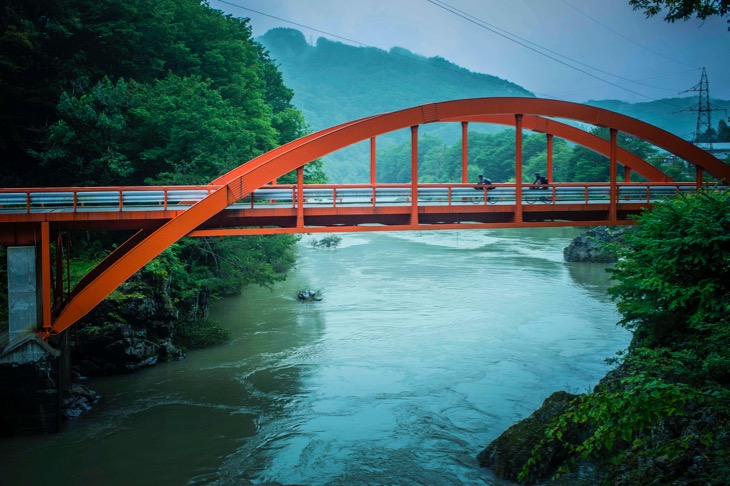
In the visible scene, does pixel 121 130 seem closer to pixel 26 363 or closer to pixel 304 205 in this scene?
pixel 304 205

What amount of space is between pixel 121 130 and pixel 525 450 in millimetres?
19044

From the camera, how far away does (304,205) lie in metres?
17.6

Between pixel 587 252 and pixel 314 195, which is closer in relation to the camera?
pixel 314 195

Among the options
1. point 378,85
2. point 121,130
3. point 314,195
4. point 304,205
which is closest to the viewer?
point 314,195

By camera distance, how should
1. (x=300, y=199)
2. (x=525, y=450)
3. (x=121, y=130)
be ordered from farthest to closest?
(x=121, y=130) < (x=300, y=199) < (x=525, y=450)

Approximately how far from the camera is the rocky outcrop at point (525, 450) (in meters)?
11.9

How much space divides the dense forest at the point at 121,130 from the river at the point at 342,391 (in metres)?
2.21

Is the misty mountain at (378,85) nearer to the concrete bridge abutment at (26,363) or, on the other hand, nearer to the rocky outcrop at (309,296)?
the rocky outcrop at (309,296)

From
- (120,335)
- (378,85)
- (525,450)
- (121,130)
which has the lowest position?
(525,450)

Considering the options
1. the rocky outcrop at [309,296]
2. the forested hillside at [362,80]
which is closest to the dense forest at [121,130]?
the rocky outcrop at [309,296]

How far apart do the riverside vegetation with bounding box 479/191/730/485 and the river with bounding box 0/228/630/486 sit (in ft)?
4.50

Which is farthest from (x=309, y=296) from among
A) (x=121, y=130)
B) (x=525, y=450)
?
(x=525, y=450)

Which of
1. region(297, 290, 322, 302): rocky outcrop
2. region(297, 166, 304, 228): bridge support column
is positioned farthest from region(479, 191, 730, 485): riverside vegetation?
region(297, 290, 322, 302): rocky outcrop

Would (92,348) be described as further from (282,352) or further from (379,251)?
(379,251)
